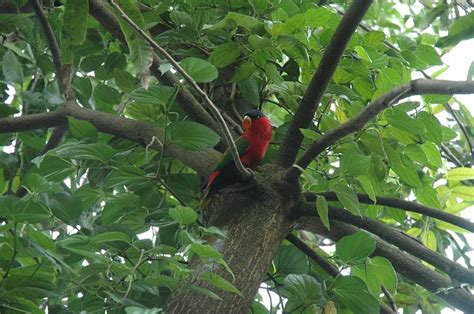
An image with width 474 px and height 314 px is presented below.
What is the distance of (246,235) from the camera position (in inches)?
84.7

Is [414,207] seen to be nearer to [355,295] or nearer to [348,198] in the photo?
[348,198]

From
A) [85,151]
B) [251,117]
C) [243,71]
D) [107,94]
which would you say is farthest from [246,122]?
[85,151]

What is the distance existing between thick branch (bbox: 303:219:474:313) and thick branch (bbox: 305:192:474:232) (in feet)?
0.67

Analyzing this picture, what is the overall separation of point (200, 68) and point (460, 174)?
1.25 meters

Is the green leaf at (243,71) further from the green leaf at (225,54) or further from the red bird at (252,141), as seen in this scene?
the red bird at (252,141)

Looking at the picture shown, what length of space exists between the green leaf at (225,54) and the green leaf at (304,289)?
84 centimetres

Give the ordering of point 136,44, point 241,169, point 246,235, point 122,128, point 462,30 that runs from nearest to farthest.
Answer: point 462,30 → point 136,44 → point 241,169 → point 246,235 → point 122,128

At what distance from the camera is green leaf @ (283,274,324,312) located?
7.18 ft

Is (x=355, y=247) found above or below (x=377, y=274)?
above

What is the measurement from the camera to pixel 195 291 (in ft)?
6.32

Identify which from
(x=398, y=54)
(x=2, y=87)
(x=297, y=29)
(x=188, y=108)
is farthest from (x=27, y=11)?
(x=398, y=54)

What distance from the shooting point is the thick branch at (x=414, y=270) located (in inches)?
88.7

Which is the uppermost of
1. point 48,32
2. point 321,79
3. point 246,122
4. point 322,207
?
point 321,79

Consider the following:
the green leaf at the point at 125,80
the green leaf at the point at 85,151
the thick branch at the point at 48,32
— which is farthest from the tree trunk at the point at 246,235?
the thick branch at the point at 48,32
